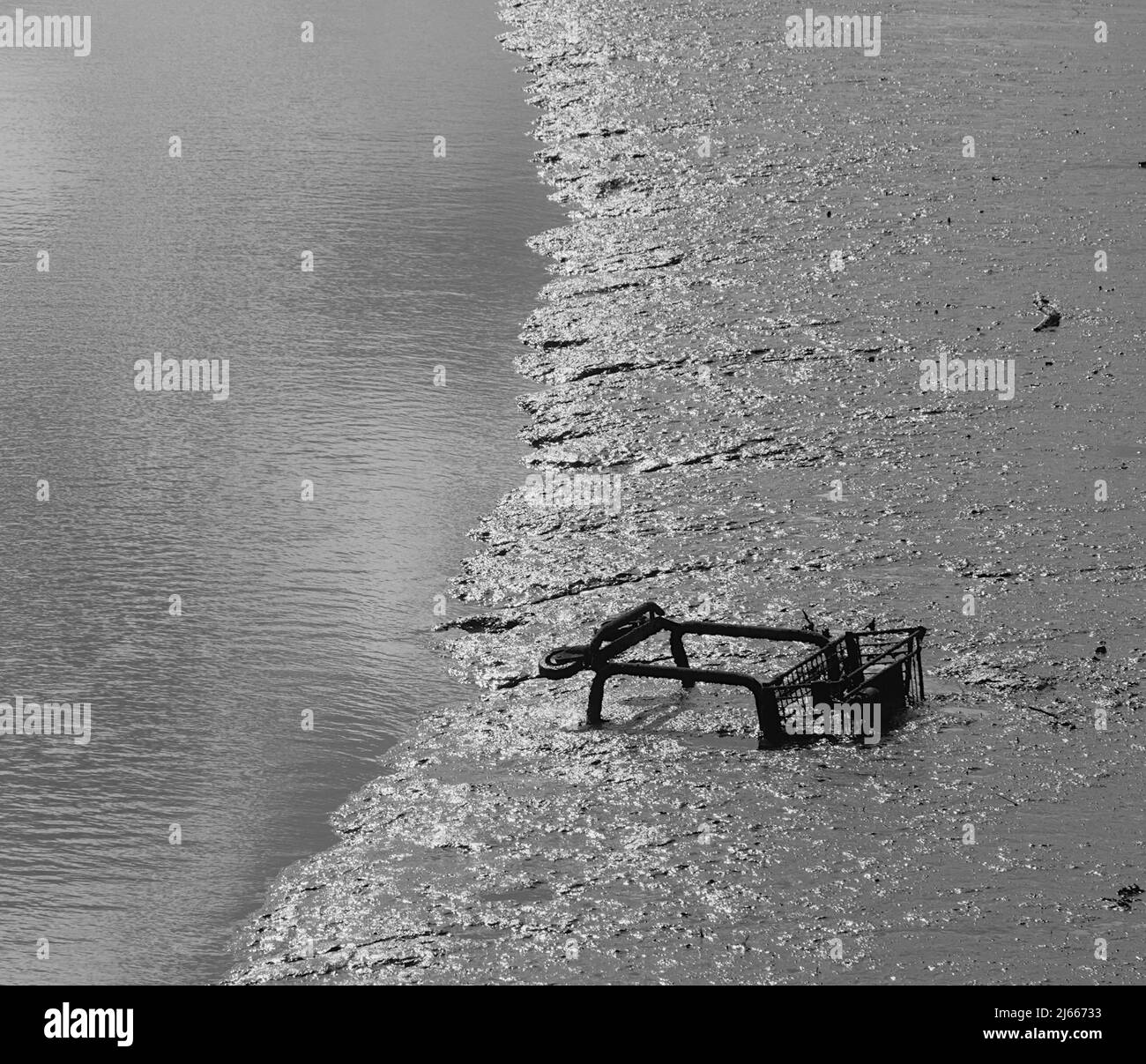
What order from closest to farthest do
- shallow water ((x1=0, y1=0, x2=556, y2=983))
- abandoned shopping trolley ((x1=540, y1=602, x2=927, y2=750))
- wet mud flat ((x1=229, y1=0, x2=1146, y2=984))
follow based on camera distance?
wet mud flat ((x1=229, y1=0, x2=1146, y2=984))
abandoned shopping trolley ((x1=540, y1=602, x2=927, y2=750))
shallow water ((x1=0, y1=0, x2=556, y2=983))

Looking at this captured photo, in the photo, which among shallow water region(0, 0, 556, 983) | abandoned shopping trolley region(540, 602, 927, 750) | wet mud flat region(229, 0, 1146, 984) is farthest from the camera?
shallow water region(0, 0, 556, 983)

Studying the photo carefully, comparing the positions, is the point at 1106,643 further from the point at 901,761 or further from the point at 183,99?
the point at 183,99

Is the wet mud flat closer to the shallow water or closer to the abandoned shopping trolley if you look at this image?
the abandoned shopping trolley

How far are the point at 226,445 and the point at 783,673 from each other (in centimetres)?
722

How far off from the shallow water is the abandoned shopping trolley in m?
1.56

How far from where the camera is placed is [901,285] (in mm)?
17094

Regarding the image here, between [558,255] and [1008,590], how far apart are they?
925 cm

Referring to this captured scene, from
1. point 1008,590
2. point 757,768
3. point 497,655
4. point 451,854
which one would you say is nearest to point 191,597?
point 497,655

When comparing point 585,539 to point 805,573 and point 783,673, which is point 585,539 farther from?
point 783,673

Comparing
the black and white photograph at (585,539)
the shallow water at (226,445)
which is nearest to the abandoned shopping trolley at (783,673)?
the black and white photograph at (585,539)

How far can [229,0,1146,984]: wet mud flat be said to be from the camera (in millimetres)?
8422

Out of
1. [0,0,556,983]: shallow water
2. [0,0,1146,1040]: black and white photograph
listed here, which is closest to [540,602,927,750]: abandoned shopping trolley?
[0,0,1146,1040]: black and white photograph

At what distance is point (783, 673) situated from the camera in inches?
388

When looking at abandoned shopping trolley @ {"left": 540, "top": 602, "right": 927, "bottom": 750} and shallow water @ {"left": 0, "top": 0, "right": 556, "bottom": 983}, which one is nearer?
abandoned shopping trolley @ {"left": 540, "top": 602, "right": 927, "bottom": 750}
